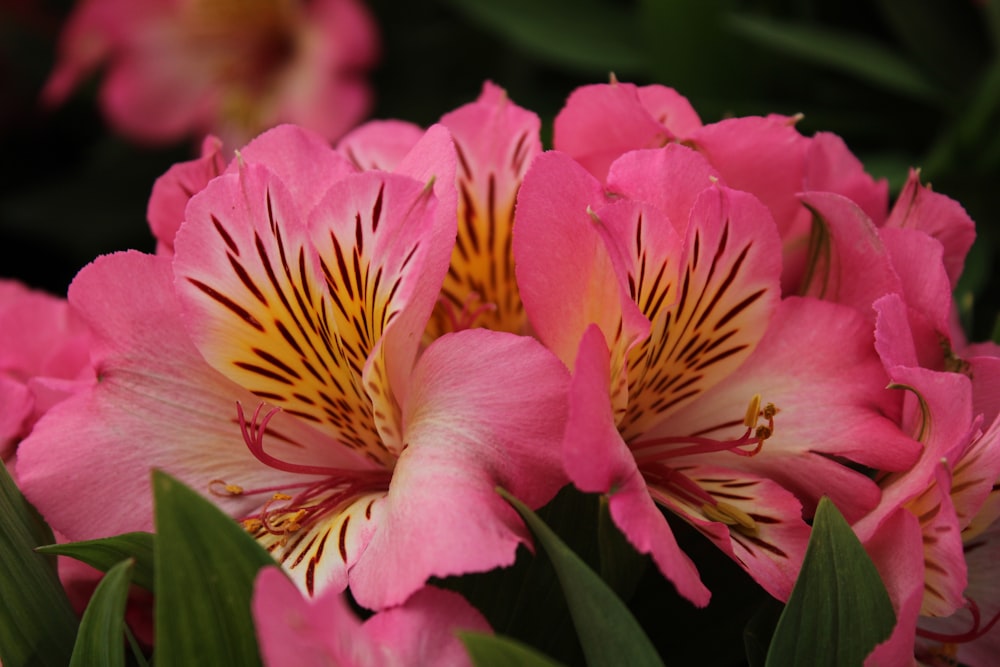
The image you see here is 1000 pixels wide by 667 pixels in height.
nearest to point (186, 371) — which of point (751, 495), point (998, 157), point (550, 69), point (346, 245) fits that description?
point (346, 245)

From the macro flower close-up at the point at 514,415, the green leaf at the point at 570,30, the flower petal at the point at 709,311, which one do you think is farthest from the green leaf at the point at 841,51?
the flower petal at the point at 709,311

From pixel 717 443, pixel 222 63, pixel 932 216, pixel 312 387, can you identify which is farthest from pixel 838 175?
pixel 222 63

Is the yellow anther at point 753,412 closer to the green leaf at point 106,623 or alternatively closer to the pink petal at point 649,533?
the pink petal at point 649,533

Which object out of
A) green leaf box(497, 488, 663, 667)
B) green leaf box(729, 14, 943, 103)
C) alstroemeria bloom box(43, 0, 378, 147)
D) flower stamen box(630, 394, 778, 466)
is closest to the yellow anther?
flower stamen box(630, 394, 778, 466)

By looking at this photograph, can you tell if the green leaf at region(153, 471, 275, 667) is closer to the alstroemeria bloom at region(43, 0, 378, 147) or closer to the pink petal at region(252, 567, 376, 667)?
the pink petal at region(252, 567, 376, 667)

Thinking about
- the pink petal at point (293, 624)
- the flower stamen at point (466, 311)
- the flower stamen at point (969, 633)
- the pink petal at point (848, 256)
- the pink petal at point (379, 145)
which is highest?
the pink petal at point (379, 145)

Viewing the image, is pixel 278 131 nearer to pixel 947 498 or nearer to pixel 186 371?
pixel 186 371
